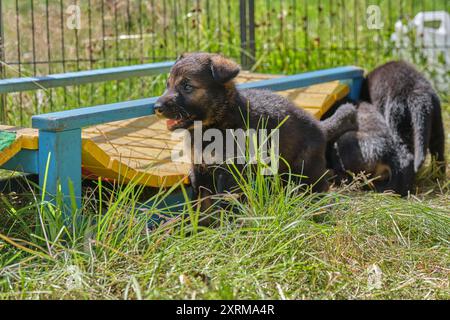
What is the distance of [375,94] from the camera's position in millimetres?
6688

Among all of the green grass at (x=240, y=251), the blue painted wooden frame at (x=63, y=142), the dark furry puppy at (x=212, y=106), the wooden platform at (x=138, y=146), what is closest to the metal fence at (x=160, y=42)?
the wooden platform at (x=138, y=146)

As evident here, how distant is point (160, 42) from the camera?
834cm

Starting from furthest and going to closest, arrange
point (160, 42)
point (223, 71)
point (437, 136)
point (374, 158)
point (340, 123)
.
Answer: point (160, 42)
point (437, 136)
point (374, 158)
point (340, 123)
point (223, 71)

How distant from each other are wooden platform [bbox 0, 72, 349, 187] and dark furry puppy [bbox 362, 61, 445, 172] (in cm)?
36

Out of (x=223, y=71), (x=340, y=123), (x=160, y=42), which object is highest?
(x=160, y=42)

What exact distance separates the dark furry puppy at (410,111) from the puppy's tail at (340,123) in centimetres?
49

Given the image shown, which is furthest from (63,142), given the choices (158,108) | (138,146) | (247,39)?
(247,39)

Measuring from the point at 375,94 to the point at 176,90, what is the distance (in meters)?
2.33

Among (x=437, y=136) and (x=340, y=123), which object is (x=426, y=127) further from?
(x=340, y=123)

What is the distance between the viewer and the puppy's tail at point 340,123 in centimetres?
589

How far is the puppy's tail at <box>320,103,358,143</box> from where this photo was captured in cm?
589

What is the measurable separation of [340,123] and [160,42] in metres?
2.94

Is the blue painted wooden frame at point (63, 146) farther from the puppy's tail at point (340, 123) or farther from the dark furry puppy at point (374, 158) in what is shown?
the dark furry puppy at point (374, 158)

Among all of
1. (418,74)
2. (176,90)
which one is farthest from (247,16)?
(176,90)
